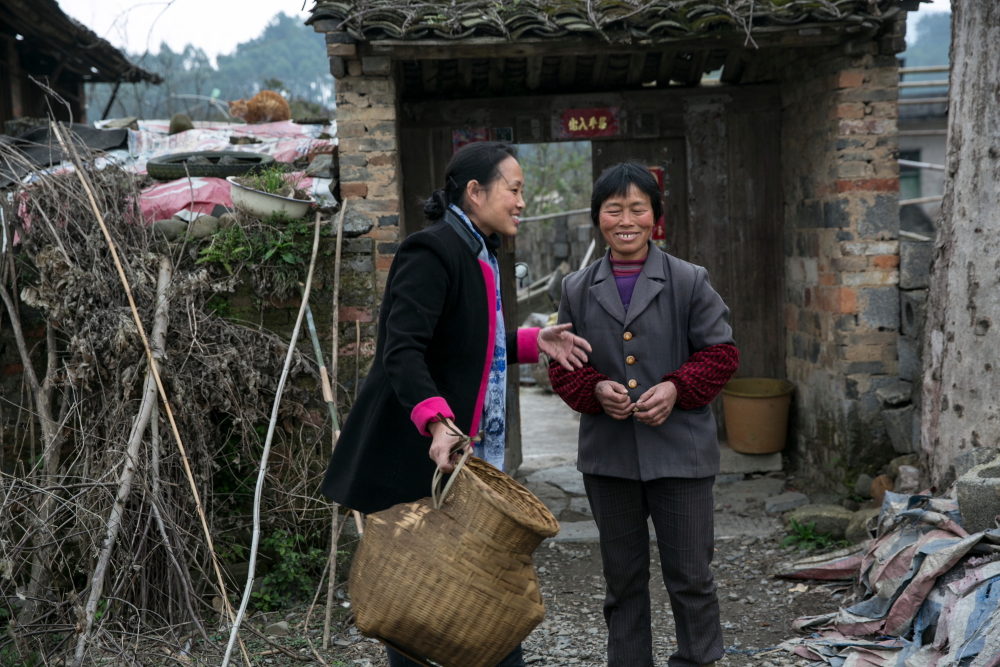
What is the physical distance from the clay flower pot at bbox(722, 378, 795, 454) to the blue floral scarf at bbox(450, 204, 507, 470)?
3.54 m

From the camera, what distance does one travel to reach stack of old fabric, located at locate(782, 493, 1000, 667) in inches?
111

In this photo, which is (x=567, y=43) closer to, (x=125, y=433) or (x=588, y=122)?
(x=588, y=122)

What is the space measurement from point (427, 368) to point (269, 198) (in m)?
2.52

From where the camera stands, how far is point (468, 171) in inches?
95.3

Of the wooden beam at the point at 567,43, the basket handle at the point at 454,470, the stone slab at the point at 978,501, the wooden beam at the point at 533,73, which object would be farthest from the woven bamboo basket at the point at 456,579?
the wooden beam at the point at 533,73

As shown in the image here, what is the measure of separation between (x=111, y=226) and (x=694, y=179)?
12.7 feet

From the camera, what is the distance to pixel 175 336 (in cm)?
404

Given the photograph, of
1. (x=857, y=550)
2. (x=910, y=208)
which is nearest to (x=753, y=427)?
(x=857, y=550)

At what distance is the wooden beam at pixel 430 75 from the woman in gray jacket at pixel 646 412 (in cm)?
303

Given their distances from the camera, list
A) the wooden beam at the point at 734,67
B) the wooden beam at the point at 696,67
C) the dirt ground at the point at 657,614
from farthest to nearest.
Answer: the wooden beam at the point at 734,67
the wooden beam at the point at 696,67
the dirt ground at the point at 657,614

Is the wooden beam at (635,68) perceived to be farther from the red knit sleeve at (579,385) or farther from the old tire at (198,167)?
the red knit sleeve at (579,385)

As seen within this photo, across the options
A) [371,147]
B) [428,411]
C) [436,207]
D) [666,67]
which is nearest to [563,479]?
[371,147]

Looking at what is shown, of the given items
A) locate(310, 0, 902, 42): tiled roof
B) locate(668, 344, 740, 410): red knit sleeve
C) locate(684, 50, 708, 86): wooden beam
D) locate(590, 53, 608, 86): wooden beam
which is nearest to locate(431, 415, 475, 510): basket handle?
locate(668, 344, 740, 410): red knit sleeve

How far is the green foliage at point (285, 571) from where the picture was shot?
4.07 metres
